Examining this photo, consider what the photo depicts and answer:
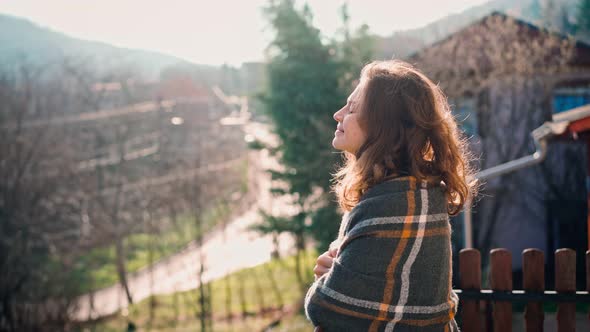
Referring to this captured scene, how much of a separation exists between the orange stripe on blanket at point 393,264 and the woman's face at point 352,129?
0.69ft

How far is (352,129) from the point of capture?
1739mm

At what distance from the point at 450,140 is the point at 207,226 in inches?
1206

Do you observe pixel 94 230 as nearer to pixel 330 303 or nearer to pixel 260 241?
pixel 260 241

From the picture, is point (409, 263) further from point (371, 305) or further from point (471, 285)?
point (471, 285)

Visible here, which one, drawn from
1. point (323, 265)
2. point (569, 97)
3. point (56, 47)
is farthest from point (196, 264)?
A: point (56, 47)

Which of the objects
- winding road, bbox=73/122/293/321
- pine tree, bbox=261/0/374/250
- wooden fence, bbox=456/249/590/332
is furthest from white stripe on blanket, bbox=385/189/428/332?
winding road, bbox=73/122/293/321

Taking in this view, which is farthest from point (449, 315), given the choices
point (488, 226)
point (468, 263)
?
point (488, 226)

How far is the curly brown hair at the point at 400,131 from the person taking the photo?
5.45ft

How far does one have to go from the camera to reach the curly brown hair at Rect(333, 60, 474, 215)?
166cm

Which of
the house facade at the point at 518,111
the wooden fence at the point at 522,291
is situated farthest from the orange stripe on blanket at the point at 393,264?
the house facade at the point at 518,111

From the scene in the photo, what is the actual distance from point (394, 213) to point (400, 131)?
24cm

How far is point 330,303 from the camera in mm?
→ 1630

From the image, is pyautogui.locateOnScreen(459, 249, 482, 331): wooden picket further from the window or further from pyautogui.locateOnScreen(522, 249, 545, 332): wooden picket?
the window

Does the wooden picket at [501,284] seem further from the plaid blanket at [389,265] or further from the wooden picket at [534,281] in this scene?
the plaid blanket at [389,265]
